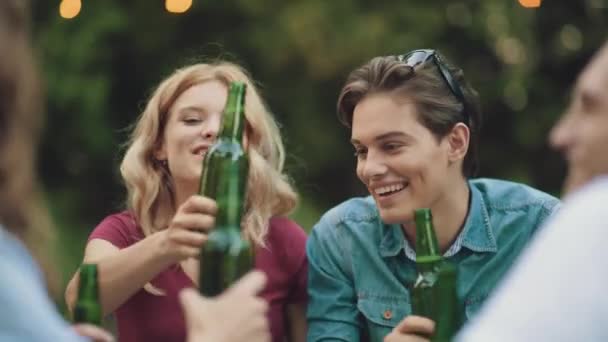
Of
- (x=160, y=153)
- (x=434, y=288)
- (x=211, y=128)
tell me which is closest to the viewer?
(x=434, y=288)

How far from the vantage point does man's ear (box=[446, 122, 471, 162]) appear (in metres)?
3.24

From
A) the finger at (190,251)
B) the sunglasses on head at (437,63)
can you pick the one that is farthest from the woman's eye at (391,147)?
the finger at (190,251)

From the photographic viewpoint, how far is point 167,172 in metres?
3.32

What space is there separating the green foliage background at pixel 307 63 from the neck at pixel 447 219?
757 cm

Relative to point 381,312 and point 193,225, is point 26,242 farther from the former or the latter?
point 381,312

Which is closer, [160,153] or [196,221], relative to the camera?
[196,221]

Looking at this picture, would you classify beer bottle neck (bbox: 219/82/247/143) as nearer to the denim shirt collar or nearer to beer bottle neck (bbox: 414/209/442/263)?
beer bottle neck (bbox: 414/209/442/263)

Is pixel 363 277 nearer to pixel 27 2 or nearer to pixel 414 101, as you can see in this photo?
pixel 414 101

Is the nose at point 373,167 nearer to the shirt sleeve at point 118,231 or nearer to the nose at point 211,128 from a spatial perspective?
the nose at point 211,128

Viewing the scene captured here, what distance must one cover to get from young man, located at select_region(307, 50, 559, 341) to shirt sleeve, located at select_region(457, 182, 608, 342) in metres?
1.53

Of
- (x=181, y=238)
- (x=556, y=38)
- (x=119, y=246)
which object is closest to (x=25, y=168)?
(x=181, y=238)

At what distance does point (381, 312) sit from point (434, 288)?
31.9 inches

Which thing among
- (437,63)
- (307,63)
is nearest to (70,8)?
(437,63)

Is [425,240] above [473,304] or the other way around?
above
